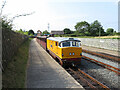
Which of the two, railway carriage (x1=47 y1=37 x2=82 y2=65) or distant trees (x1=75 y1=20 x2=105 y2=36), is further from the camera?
distant trees (x1=75 y1=20 x2=105 y2=36)

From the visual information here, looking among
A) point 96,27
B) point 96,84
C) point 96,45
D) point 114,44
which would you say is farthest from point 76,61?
point 96,27

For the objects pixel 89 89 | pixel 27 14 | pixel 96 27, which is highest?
pixel 96 27

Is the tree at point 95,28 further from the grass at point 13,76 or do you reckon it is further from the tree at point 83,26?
the grass at point 13,76

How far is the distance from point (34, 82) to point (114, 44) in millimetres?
18159

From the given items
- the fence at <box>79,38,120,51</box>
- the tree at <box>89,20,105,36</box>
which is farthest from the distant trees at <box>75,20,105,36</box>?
the fence at <box>79,38,120,51</box>

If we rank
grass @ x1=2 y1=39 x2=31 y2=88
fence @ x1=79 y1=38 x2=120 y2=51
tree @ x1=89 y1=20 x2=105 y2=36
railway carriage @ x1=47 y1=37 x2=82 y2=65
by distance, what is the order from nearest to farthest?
grass @ x1=2 y1=39 x2=31 y2=88 < railway carriage @ x1=47 y1=37 x2=82 y2=65 < fence @ x1=79 y1=38 x2=120 y2=51 < tree @ x1=89 y1=20 x2=105 y2=36

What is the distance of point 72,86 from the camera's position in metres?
7.25

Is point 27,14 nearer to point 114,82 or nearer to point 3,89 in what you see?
point 3,89

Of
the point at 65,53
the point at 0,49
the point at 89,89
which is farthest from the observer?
the point at 65,53

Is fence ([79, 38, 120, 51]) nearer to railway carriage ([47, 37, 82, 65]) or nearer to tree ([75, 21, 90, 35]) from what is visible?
railway carriage ([47, 37, 82, 65])

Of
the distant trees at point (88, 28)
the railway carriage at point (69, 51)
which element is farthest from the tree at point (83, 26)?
the railway carriage at point (69, 51)

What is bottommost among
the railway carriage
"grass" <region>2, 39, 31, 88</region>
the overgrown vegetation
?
"grass" <region>2, 39, 31, 88</region>

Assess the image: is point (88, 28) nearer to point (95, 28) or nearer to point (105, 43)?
point (95, 28)

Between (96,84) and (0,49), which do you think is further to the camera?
(96,84)
